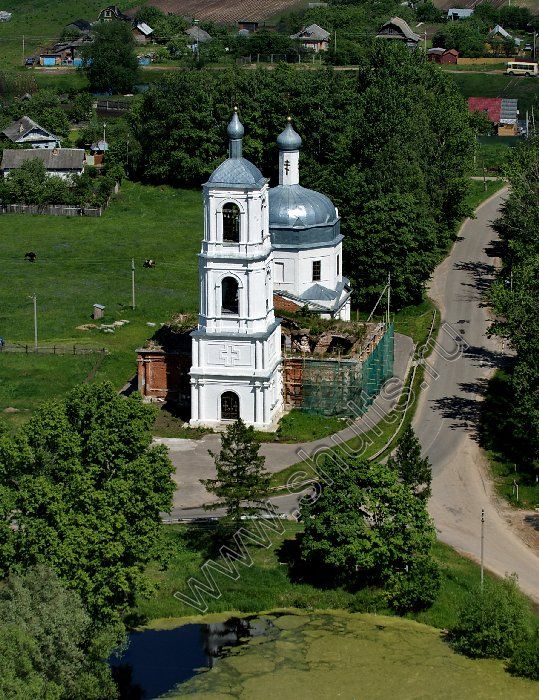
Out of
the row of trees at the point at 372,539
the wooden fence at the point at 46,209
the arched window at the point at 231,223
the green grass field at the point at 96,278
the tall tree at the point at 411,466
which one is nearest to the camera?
the row of trees at the point at 372,539

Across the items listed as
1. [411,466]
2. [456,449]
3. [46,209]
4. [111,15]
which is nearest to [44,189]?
[46,209]

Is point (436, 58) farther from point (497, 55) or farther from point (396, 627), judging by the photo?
point (396, 627)

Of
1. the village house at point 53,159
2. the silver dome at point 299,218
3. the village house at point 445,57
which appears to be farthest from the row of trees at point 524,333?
the village house at point 445,57

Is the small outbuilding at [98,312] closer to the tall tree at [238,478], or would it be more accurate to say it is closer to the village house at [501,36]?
the tall tree at [238,478]

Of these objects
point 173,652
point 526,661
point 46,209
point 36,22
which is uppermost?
point 36,22

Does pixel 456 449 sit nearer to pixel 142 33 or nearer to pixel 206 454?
pixel 206 454
